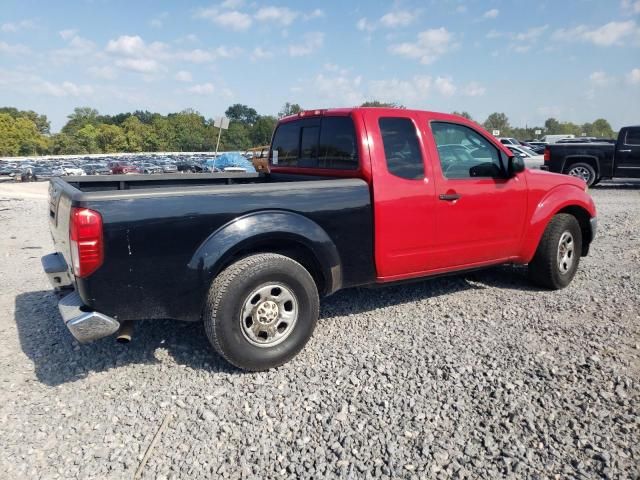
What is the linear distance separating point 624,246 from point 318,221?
223 inches

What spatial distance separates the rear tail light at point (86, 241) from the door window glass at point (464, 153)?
9.09 feet

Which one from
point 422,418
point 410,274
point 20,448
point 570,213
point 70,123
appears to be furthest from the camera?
point 70,123

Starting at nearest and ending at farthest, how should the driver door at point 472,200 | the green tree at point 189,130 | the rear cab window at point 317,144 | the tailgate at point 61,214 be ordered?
the tailgate at point 61,214 → the rear cab window at point 317,144 → the driver door at point 472,200 → the green tree at point 189,130

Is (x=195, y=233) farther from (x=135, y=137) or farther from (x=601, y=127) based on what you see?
(x=601, y=127)

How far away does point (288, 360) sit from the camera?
11.0ft

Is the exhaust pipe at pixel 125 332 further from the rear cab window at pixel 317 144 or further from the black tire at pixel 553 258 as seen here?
the black tire at pixel 553 258

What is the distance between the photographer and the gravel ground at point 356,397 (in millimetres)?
2361

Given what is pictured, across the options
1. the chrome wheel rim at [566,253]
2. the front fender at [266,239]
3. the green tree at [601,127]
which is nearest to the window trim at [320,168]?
the front fender at [266,239]

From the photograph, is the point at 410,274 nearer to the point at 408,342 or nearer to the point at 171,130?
the point at 408,342

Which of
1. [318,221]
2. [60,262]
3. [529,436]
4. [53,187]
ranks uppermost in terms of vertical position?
[53,187]

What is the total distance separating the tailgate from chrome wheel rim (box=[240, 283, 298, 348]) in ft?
3.99

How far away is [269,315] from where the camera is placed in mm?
3256

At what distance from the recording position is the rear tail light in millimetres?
2650

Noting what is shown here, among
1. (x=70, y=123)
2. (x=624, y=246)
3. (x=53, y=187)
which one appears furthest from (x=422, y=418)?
(x=70, y=123)
